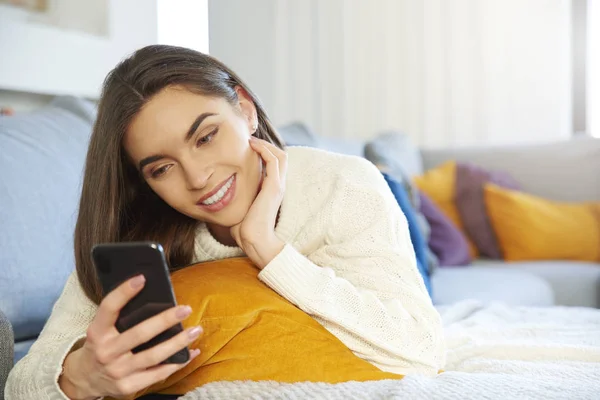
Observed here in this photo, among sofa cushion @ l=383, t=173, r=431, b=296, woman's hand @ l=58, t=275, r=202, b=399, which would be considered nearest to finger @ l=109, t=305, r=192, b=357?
woman's hand @ l=58, t=275, r=202, b=399

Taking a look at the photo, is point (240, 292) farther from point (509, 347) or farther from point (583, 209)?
point (583, 209)

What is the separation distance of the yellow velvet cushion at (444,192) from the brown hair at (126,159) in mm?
2139

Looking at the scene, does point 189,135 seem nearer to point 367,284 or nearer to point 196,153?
point 196,153

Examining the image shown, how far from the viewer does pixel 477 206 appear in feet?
10.8

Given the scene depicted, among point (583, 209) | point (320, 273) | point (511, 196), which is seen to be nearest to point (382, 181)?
point (320, 273)

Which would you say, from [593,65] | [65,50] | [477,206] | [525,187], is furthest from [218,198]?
[593,65]

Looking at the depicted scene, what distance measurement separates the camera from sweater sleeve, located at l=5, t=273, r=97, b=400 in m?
1.01

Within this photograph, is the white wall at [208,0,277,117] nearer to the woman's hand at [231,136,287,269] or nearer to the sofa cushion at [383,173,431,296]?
the sofa cushion at [383,173,431,296]

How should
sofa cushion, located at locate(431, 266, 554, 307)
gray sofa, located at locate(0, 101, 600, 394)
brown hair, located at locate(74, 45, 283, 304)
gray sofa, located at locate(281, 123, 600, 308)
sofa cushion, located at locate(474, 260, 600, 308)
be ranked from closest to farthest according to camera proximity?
1. brown hair, located at locate(74, 45, 283, 304)
2. gray sofa, located at locate(0, 101, 600, 394)
3. sofa cushion, located at locate(431, 266, 554, 307)
4. gray sofa, located at locate(281, 123, 600, 308)
5. sofa cushion, located at locate(474, 260, 600, 308)

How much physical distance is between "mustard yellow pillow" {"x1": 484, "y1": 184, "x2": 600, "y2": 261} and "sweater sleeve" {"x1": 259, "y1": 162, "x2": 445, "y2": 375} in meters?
2.05

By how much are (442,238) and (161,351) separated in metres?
2.30

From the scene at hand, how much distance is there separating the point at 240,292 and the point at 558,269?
2202 mm

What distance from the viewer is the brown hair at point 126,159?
3.87 feet

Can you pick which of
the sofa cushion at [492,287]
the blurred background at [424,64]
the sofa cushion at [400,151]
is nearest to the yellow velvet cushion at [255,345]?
the sofa cushion at [492,287]
